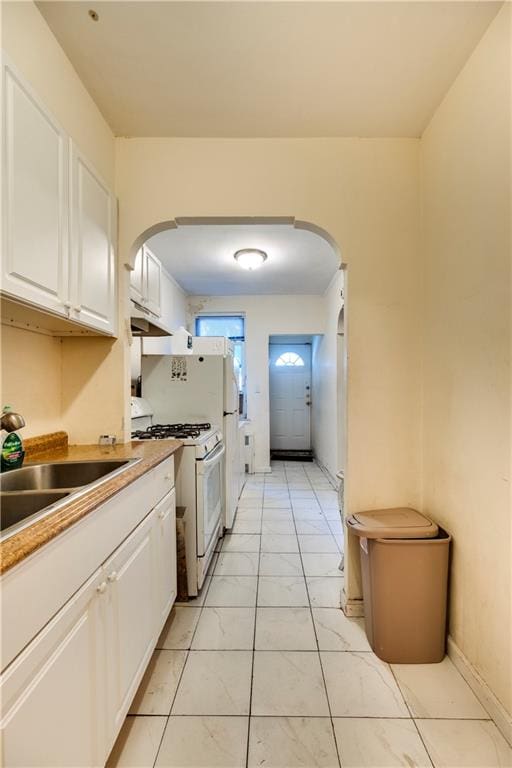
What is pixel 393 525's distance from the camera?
1578 millimetres

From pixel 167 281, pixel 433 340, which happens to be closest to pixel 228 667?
pixel 433 340

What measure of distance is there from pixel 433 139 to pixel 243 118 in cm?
98

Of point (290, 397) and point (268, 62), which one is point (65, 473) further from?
point (290, 397)

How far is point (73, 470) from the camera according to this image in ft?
4.78

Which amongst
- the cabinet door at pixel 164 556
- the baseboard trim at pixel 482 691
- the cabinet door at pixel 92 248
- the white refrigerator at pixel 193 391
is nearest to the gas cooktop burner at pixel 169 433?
the white refrigerator at pixel 193 391

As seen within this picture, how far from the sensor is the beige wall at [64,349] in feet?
4.03

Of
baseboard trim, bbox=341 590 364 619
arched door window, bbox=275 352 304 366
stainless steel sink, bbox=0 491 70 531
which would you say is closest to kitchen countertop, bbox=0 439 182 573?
stainless steel sink, bbox=0 491 70 531

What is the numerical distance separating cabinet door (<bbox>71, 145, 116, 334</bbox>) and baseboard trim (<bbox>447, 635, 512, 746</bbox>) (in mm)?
2225

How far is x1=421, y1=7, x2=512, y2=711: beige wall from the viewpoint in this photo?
121 cm

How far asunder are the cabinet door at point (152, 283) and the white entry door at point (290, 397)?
11.9ft

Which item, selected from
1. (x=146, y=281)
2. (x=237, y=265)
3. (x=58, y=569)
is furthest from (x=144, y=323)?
(x=58, y=569)

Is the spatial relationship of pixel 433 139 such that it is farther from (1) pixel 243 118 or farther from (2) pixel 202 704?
(2) pixel 202 704

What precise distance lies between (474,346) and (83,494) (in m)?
1.54

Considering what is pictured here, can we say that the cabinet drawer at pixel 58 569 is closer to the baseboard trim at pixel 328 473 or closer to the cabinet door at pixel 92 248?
the cabinet door at pixel 92 248
